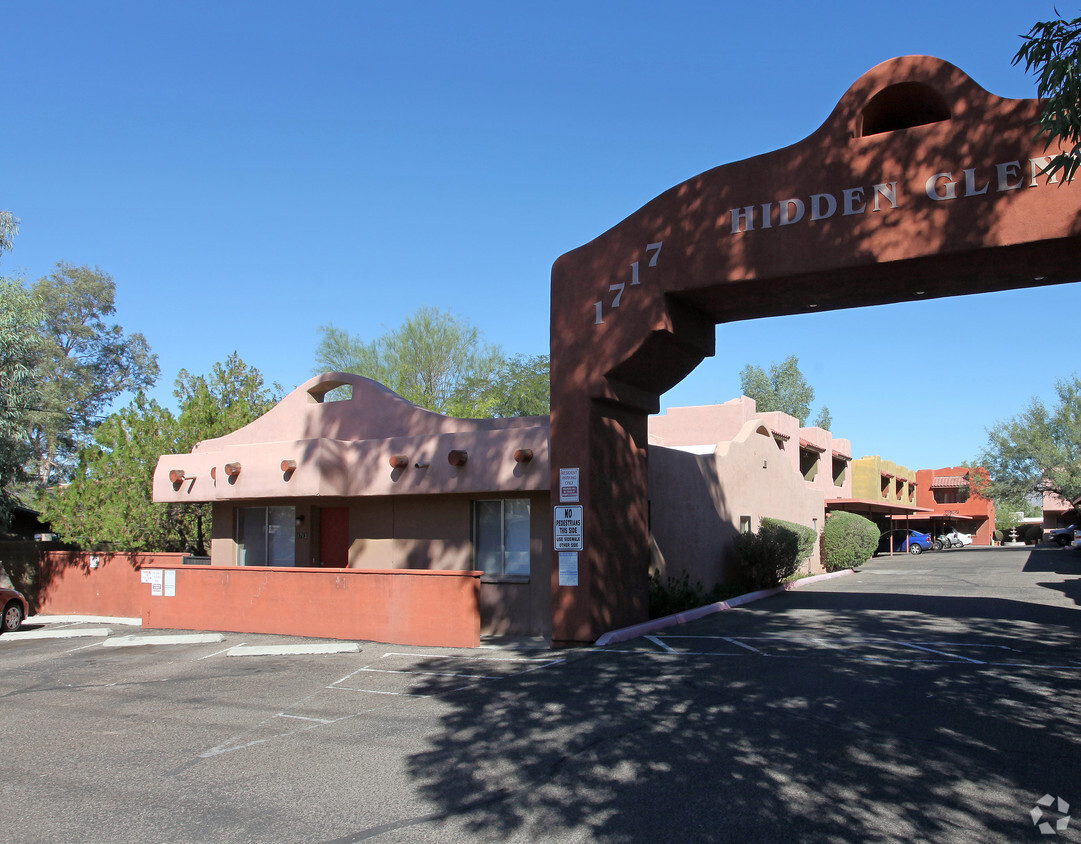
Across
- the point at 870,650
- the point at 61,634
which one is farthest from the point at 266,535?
the point at 870,650

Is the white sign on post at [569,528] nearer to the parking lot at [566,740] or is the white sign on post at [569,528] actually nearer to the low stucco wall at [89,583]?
the parking lot at [566,740]

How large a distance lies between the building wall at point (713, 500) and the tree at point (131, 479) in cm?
1221

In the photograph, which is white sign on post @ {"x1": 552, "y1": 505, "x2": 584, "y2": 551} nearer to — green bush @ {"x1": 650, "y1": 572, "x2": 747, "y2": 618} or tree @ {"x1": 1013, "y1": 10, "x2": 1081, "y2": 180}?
green bush @ {"x1": 650, "y1": 572, "x2": 747, "y2": 618}

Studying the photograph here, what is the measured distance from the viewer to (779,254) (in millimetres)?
12133

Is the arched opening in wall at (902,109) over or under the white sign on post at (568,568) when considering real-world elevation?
over

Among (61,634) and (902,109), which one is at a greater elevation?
(902,109)

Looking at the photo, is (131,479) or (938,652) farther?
(131,479)

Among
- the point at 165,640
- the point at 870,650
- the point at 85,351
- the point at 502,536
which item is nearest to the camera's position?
the point at 870,650

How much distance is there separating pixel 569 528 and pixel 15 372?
49.3ft

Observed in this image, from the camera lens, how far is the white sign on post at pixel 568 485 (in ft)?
44.7

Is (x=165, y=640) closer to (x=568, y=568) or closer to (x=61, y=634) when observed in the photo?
(x=61, y=634)

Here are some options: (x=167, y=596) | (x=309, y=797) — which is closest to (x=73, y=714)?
(x=309, y=797)

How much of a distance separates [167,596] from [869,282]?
14.5 metres

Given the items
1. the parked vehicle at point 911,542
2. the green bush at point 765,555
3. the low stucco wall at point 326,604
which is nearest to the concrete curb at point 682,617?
the green bush at point 765,555
